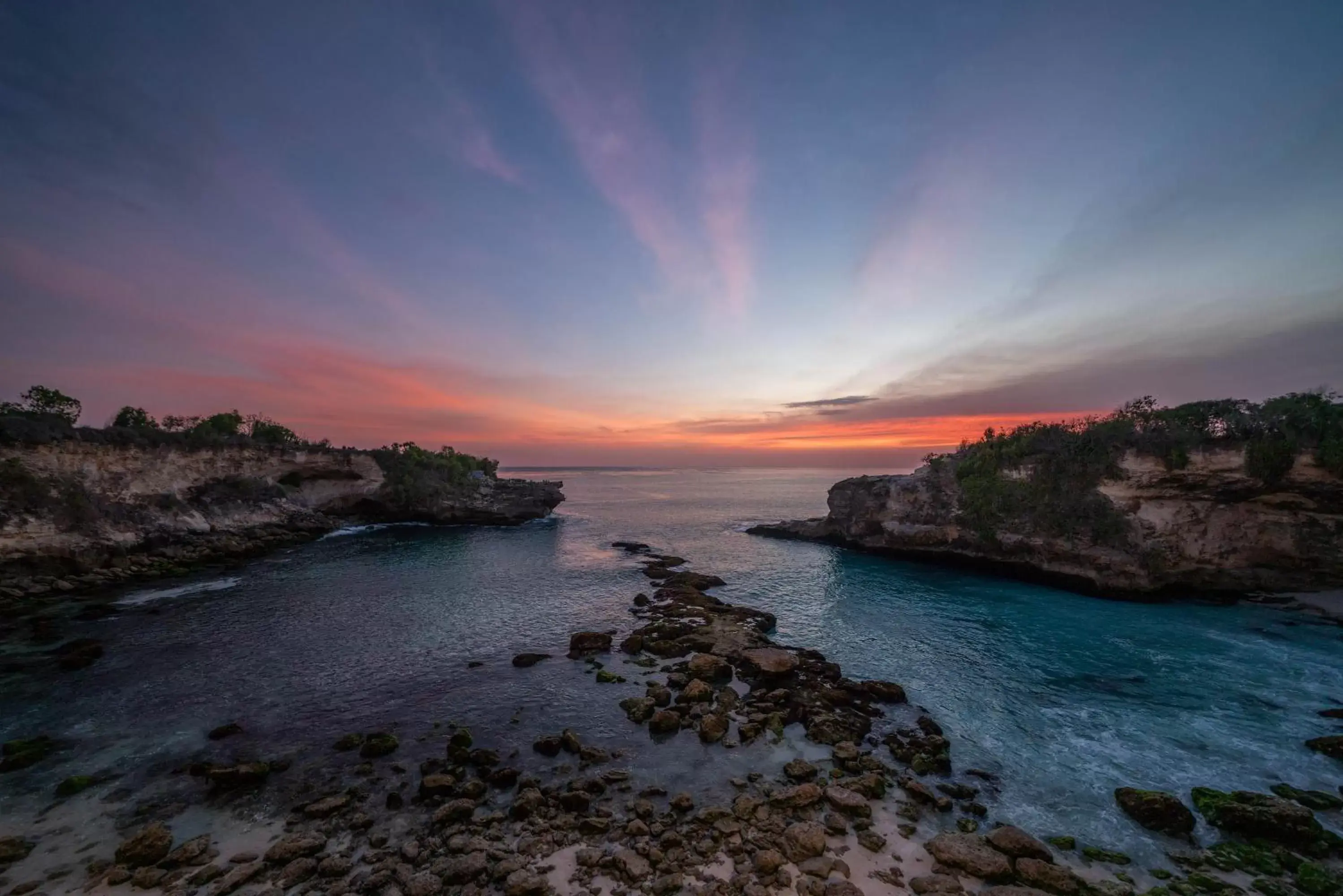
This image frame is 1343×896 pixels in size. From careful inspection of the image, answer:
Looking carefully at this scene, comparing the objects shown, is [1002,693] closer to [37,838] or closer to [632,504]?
[37,838]

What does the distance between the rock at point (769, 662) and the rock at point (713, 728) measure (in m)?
4.27

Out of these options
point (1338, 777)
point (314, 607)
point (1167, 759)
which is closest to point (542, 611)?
point (314, 607)

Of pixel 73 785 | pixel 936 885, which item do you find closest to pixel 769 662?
pixel 936 885

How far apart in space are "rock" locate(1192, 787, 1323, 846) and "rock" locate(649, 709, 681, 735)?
1374 cm

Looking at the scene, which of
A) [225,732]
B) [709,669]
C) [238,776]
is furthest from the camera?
[709,669]

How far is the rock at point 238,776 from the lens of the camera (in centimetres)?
1244

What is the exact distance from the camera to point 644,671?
67.2 ft

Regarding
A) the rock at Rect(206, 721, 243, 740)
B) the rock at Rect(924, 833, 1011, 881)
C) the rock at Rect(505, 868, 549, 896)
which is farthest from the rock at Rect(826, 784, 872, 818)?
the rock at Rect(206, 721, 243, 740)

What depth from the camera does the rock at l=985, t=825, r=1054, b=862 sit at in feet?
33.1

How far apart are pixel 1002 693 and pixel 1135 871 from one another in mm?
9156

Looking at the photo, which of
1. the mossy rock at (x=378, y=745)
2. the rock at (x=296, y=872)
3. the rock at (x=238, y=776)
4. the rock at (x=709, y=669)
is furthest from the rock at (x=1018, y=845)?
the rock at (x=238, y=776)

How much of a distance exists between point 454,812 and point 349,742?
5.77 meters

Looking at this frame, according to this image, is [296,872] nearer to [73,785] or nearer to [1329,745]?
[73,785]

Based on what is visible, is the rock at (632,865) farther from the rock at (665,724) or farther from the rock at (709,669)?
the rock at (709,669)
